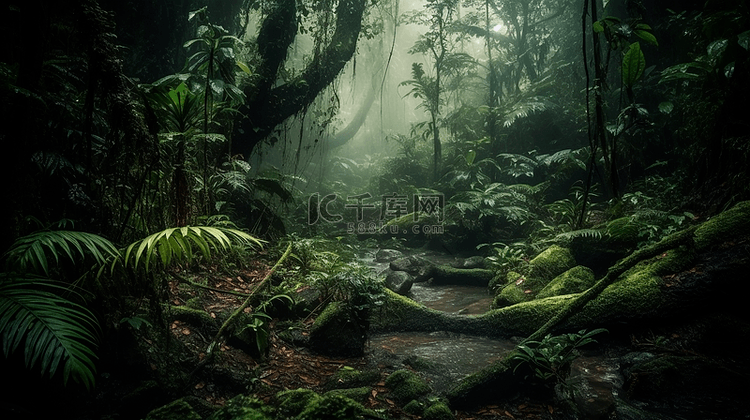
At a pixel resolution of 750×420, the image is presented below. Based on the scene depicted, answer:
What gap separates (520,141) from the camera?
1291 cm

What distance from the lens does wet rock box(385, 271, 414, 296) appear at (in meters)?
6.32

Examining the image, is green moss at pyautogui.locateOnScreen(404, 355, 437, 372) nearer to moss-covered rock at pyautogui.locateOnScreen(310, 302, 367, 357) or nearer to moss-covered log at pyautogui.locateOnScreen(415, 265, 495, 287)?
moss-covered rock at pyautogui.locateOnScreen(310, 302, 367, 357)

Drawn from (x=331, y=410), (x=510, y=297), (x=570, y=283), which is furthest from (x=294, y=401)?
(x=570, y=283)

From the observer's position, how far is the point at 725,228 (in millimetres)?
3787

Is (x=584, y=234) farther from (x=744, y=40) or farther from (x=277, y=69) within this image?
(x=277, y=69)

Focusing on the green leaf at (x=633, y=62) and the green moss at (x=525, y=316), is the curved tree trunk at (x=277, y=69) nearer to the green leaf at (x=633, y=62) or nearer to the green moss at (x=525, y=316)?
the green moss at (x=525, y=316)

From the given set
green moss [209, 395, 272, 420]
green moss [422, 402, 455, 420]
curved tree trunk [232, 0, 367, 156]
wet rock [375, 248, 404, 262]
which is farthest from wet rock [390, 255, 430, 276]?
green moss [209, 395, 272, 420]

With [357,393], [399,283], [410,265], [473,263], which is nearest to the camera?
[357,393]

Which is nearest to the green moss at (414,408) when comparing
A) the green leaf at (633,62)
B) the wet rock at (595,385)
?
the wet rock at (595,385)

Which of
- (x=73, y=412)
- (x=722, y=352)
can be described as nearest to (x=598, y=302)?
(x=722, y=352)

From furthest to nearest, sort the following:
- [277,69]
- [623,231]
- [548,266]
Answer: [277,69]
[548,266]
[623,231]

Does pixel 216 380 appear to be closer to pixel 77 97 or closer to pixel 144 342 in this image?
pixel 144 342

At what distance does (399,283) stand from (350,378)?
3.22m

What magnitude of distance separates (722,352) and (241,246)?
541 centimetres
